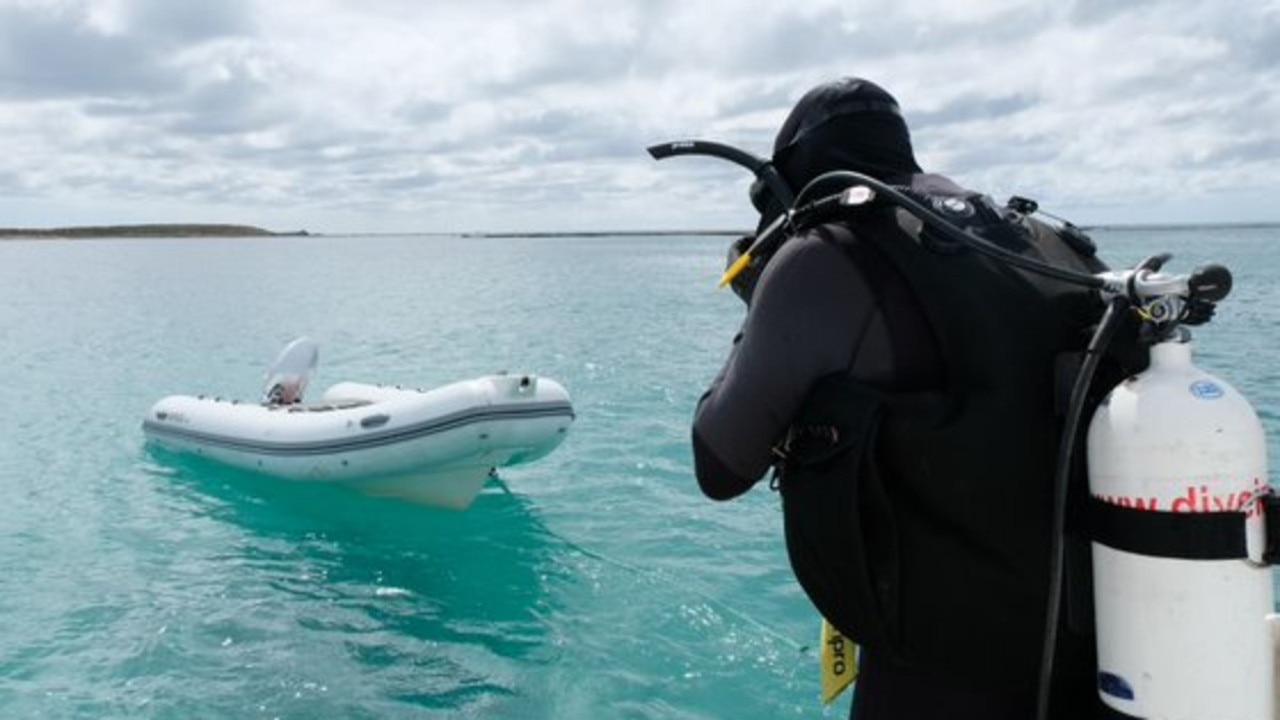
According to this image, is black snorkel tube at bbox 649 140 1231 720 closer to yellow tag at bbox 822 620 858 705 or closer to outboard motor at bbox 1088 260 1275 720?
outboard motor at bbox 1088 260 1275 720

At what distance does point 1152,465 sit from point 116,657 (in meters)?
5.05

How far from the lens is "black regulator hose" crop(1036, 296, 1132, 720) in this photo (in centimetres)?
141

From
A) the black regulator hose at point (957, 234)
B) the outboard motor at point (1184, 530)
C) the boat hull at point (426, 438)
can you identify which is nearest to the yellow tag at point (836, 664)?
the outboard motor at point (1184, 530)

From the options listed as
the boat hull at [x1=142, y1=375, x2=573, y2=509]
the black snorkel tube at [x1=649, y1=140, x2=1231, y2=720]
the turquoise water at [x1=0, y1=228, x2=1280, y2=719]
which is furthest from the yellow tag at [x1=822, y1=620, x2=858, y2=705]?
the boat hull at [x1=142, y1=375, x2=573, y2=509]

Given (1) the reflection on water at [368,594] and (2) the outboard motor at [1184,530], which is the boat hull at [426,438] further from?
(2) the outboard motor at [1184,530]

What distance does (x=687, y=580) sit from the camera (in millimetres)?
5973

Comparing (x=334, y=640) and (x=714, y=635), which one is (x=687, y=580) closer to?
(x=714, y=635)

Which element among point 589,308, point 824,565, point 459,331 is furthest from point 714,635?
point 589,308

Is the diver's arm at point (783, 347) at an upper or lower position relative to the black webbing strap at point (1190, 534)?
upper

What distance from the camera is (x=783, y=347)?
158cm

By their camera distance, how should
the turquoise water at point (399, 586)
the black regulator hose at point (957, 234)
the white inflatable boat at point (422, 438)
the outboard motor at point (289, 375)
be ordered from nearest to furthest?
the black regulator hose at point (957, 234)
the turquoise water at point (399, 586)
the white inflatable boat at point (422, 438)
the outboard motor at point (289, 375)

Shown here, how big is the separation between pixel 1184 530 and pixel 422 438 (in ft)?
19.7

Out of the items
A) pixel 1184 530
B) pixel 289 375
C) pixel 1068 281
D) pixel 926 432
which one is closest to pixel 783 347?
pixel 926 432

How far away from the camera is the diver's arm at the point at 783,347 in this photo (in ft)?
5.09
